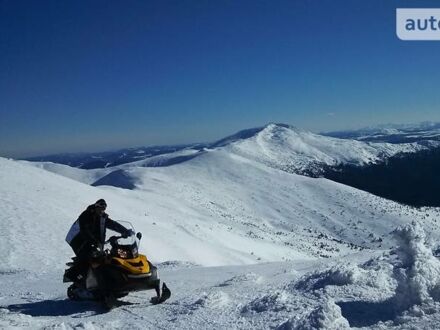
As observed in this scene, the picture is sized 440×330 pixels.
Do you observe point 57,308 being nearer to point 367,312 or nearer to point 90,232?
point 90,232

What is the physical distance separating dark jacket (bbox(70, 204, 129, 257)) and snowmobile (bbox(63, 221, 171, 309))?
174 mm

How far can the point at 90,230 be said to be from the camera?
8.97 metres

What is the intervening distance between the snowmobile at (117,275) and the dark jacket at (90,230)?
0.17 meters

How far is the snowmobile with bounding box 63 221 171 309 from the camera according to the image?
8500mm

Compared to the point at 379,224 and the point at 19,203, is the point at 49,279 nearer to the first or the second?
the point at 19,203

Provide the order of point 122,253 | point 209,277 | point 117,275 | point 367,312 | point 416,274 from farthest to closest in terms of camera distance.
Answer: point 209,277
point 122,253
point 117,275
point 367,312
point 416,274

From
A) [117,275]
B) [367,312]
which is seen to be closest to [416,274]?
[367,312]

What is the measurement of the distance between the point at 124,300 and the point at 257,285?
8.94 feet

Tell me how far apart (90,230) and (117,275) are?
1099 mm

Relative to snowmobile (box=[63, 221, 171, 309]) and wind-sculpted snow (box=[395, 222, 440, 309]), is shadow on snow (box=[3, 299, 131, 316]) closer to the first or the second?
snowmobile (box=[63, 221, 171, 309])

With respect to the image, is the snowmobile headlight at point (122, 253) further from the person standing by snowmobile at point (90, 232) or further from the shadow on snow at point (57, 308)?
the shadow on snow at point (57, 308)

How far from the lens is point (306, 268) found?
12.0 m

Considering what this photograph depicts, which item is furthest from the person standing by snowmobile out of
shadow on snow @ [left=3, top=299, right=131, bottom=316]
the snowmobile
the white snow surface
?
the white snow surface

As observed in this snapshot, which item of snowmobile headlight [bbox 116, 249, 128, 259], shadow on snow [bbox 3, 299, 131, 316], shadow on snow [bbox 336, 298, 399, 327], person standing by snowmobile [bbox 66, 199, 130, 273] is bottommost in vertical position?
shadow on snow [bbox 3, 299, 131, 316]
